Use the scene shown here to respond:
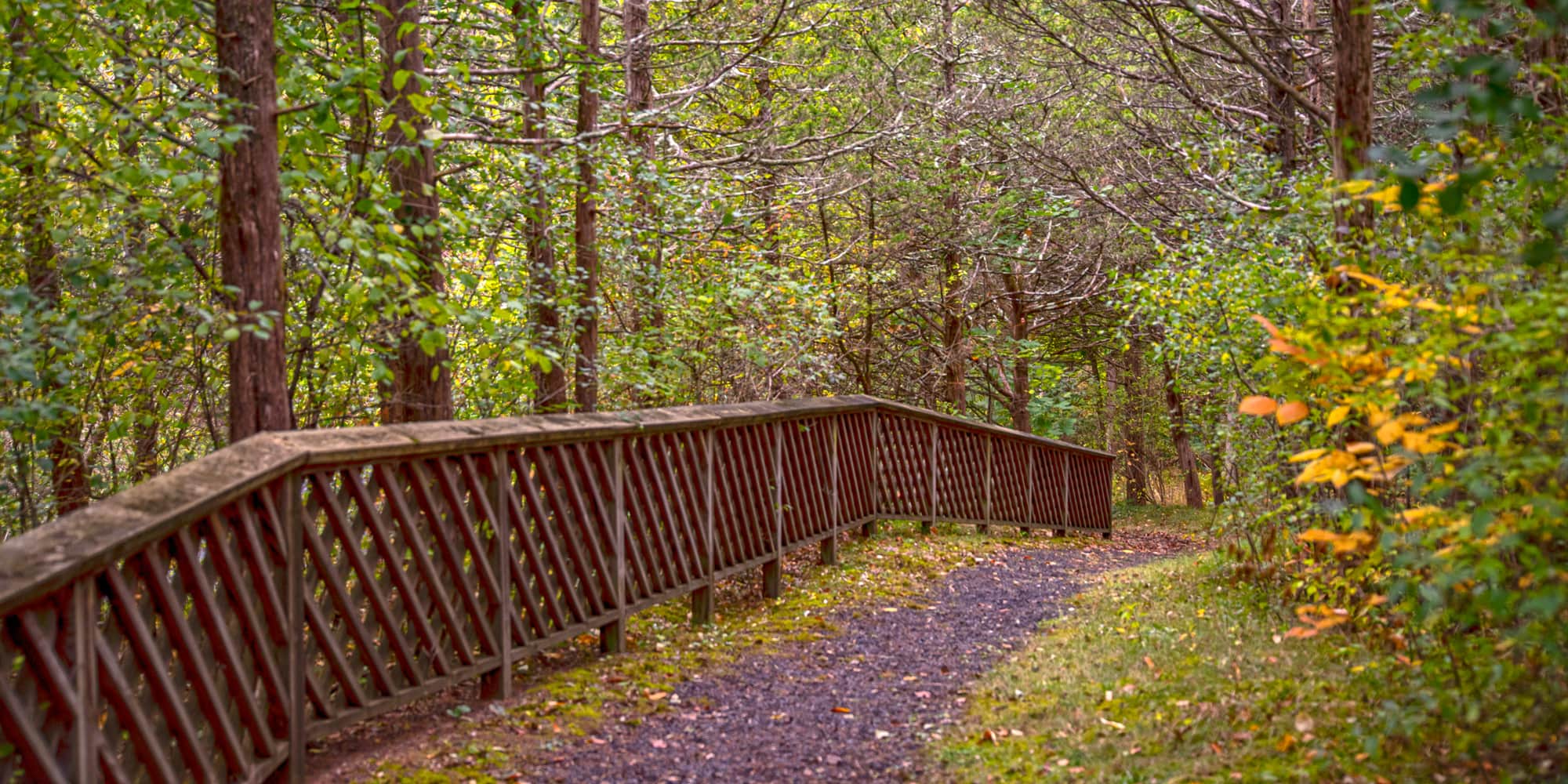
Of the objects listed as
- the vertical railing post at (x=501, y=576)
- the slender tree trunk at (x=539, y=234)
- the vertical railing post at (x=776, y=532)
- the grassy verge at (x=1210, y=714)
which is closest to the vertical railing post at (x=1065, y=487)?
the vertical railing post at (x=776, y=532)

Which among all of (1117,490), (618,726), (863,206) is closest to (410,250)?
(618,726)

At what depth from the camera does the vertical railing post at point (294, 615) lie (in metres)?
4.11

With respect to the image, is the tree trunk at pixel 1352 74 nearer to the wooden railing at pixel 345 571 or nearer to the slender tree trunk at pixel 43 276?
the wooden railing at pixel 345 571

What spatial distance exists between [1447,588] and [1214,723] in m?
1.01

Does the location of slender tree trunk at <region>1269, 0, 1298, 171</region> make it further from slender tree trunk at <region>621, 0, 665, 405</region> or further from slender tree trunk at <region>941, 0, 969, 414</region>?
slender tree trunk at <region>941, 0, 969, 414</region>

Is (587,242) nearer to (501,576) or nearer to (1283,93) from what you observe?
(501,576)

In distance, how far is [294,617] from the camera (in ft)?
13.5

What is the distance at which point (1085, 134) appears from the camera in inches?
607

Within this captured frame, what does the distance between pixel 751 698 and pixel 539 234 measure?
12.5 feet

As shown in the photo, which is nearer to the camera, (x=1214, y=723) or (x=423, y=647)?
(x=1214, y=723)

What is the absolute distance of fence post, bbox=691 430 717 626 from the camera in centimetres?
747

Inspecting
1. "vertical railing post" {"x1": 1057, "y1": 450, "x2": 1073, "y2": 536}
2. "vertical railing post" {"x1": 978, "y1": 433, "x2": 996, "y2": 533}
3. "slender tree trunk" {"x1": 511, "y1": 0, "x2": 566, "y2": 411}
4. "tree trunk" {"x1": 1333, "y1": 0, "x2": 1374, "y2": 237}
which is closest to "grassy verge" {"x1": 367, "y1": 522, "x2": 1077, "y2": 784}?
"slender tree trunk" {"x1": 511, "y1": 0, "x2": 566, "y2": 411}

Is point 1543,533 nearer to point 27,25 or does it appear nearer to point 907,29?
point 27,25

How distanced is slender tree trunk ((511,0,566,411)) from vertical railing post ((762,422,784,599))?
1.56 m
